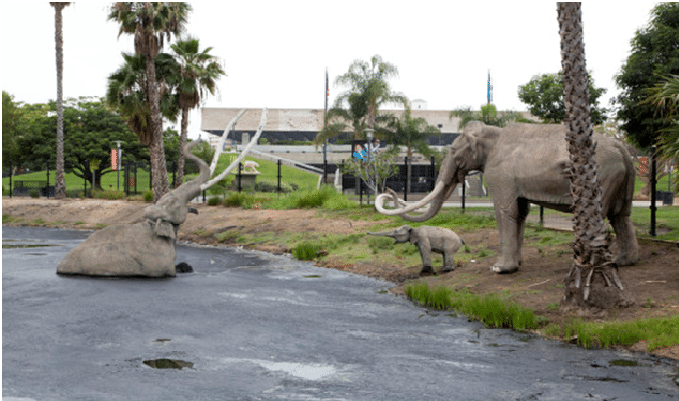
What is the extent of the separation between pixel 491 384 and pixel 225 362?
2.49 m

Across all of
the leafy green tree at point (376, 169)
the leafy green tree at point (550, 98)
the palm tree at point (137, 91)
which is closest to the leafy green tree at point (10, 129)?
the palm tree at point (137, 91)

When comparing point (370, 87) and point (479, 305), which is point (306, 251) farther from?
point (370, 87)

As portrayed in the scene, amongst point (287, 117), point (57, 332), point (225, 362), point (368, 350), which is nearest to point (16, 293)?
point (57, 332)

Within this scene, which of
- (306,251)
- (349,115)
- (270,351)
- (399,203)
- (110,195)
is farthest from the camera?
(349,115)

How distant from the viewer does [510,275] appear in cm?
1139

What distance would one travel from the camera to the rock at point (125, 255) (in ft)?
40.5

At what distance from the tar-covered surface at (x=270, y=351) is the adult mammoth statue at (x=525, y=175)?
1925mm

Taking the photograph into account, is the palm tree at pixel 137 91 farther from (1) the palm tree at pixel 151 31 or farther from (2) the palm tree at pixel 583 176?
(2) the palm tree at pixel 583 176

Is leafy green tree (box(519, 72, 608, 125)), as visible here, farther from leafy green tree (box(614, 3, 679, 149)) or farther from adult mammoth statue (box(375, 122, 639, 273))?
adult mammoth statue (box(375, 122, 639, 273))

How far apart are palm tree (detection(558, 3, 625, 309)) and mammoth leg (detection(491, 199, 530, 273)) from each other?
231 centimetres

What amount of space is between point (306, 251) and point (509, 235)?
6246mm

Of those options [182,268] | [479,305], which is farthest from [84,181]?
[479,305]

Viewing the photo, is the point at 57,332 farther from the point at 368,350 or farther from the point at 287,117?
the point at 287,117

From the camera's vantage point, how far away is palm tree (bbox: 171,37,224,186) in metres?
32.9
